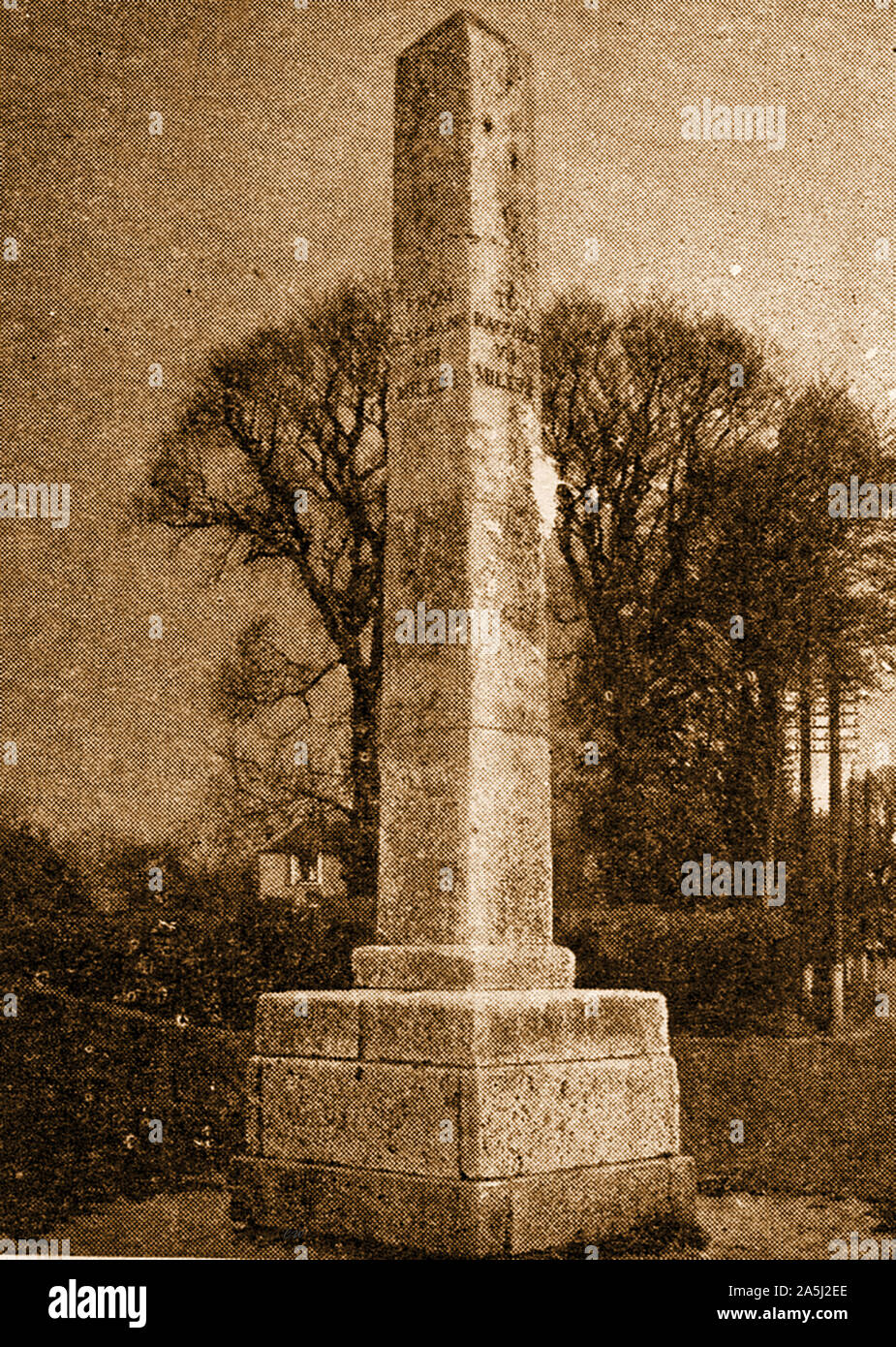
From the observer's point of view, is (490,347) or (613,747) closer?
(490,347)

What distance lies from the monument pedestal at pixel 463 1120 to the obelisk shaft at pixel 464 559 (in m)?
0.29

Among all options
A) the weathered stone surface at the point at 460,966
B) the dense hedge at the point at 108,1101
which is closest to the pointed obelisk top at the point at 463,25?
the weathered stone surface at the point at 460,966

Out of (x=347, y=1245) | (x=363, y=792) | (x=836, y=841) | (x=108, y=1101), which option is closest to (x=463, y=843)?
(x=347, y=1245)

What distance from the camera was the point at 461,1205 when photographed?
17.9 ft

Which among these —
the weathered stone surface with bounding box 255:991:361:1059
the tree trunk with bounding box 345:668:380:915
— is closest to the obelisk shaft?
the weathered stone surface with bounding box 255:991:361:1059

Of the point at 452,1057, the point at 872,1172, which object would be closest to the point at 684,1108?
the point at 872,1172

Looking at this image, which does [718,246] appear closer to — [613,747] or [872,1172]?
[613,747]

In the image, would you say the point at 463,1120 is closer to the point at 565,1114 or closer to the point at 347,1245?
the point at 565,1114

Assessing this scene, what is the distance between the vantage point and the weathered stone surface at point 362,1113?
5.59m

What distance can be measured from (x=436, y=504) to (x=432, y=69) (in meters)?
1.97

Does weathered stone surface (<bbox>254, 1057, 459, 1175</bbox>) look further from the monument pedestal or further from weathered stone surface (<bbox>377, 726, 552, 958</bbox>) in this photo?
weathered stone surface (<bbox>377, 726, 552, 958</bbox>)

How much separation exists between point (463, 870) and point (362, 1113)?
102cm

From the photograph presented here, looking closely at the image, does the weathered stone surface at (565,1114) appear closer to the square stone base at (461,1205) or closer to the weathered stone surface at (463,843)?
the square stone base at (461,1205)

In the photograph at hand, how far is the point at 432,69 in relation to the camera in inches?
264
